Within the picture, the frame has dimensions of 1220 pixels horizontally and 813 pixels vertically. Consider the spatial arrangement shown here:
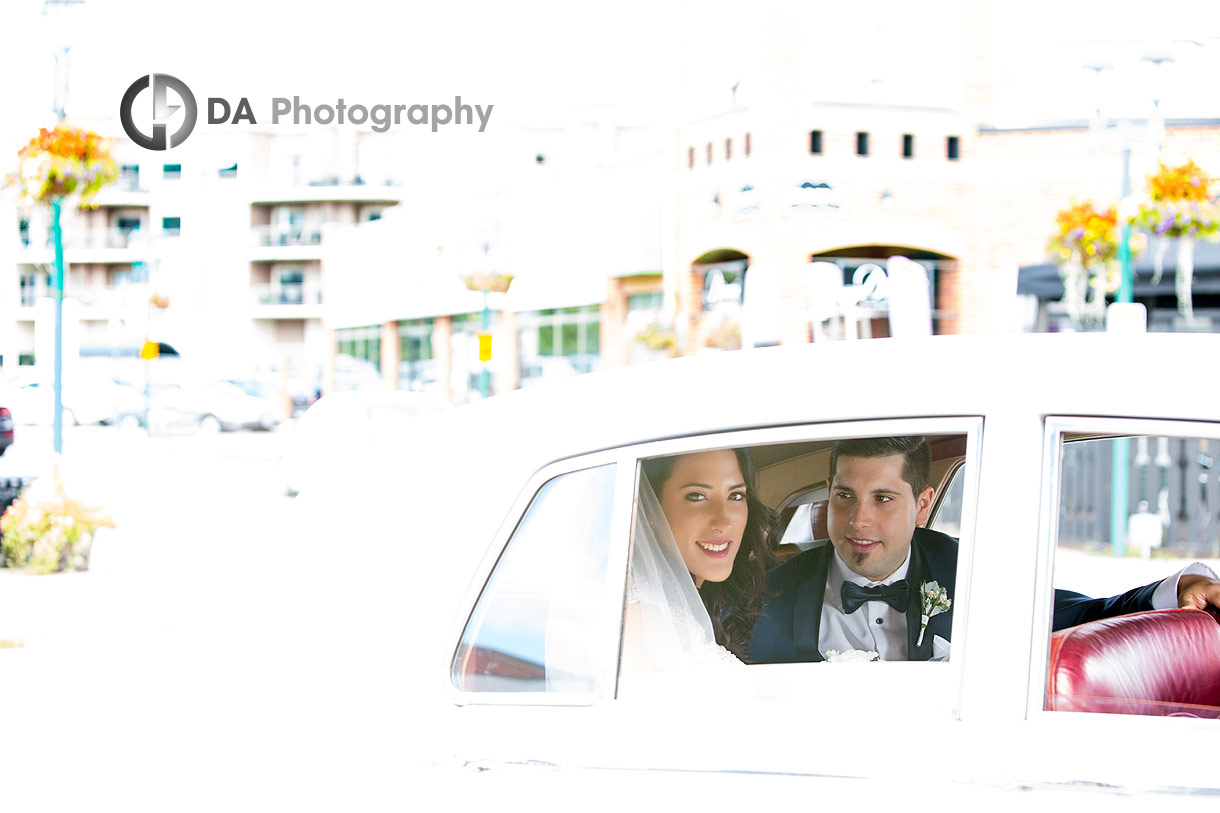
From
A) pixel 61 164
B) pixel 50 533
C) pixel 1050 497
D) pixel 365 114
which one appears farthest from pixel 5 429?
pixel 1050 497

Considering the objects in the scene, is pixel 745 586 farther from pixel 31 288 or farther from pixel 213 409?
pixel 31 288

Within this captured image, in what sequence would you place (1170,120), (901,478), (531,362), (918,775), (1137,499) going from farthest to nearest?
(531,362)
(1170,120)
(1137,499)
(901,478)
(918,775)

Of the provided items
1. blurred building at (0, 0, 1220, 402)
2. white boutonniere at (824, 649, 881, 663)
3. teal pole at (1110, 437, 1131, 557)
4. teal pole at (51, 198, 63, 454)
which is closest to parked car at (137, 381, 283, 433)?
blurred building at (0, 0, 1220, 402)

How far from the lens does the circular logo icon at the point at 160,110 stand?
1406 centimetres

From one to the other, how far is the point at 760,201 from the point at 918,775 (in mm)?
22862

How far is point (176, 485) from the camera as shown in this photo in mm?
20609

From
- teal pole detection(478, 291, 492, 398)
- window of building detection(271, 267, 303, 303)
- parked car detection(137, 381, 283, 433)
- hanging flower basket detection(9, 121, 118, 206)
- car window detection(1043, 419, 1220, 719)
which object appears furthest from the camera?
window of building detection(271, 267, 303, 303)

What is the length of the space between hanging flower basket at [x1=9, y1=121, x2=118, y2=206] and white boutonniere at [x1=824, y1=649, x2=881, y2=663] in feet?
32.2

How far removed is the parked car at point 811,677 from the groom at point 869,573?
0.19 metres

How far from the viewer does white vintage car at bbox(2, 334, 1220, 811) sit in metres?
1.68

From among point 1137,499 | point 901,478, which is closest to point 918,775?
point 901,478

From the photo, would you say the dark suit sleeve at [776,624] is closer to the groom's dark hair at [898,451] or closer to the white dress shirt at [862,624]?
the white dress shirt at [862,624]

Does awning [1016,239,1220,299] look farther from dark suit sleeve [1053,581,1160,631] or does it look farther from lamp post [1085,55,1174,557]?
dark suit sleeve [1053,581,1160,631]

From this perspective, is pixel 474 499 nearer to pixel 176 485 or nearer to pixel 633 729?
pixel 633 729
